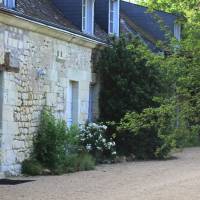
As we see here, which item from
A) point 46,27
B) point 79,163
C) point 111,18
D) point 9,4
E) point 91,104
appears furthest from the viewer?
point 111,18

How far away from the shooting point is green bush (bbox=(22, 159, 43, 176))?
13.8 metres

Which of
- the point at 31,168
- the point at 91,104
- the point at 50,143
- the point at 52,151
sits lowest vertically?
the point at 31,168

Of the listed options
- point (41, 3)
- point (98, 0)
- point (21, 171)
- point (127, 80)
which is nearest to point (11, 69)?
point (21, 171)

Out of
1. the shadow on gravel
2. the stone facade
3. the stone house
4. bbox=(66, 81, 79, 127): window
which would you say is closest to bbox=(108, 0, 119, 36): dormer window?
the stone house

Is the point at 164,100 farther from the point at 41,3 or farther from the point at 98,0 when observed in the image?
the point at 98,0

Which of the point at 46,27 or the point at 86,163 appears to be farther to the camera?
the point at 86,163

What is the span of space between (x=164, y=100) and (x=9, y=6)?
7.56 metres

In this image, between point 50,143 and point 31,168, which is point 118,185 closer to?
point 31,168

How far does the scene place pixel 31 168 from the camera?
13.9m

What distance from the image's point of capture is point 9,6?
45.0 feet

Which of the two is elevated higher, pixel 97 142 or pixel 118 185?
pixel 97 142

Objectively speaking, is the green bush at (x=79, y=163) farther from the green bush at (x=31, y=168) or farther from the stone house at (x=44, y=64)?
the stone house at (x=44, y=64)

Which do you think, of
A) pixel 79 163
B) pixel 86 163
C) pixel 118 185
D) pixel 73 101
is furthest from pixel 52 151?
pixel 73 101

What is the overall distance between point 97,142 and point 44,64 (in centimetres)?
312
